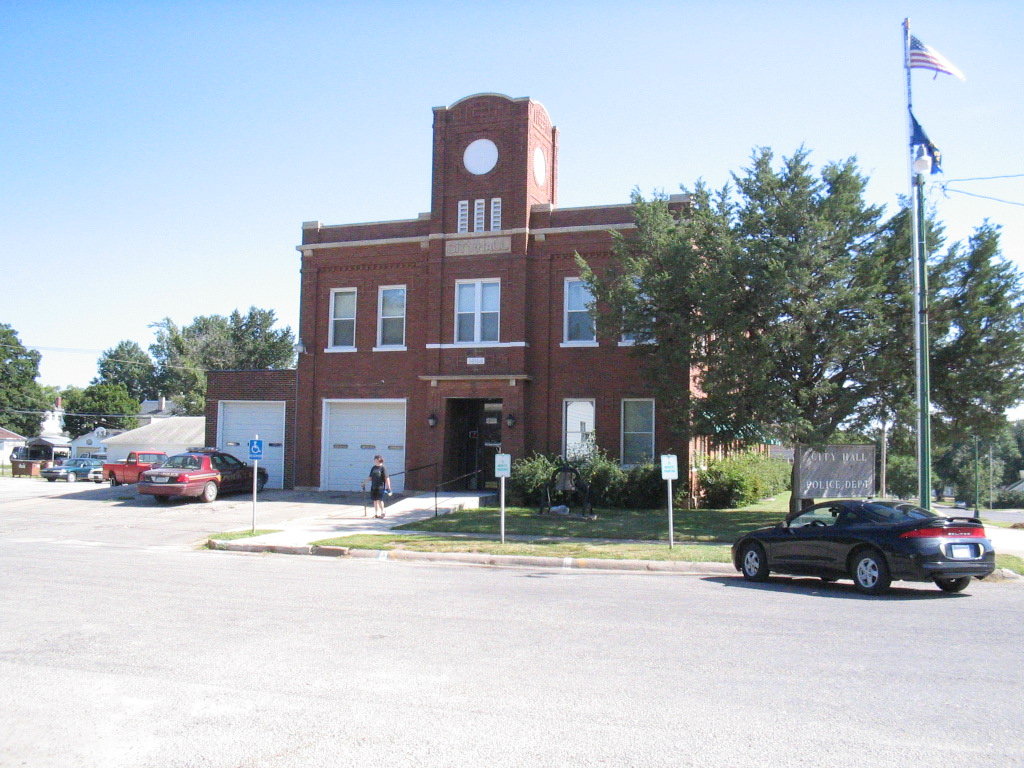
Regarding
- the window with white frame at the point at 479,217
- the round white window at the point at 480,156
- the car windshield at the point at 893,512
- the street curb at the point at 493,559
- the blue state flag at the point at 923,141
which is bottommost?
the street curb at the point at 493,559

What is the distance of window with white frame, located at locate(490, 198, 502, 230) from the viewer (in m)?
26.5

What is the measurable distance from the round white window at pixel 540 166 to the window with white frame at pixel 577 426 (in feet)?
24.1

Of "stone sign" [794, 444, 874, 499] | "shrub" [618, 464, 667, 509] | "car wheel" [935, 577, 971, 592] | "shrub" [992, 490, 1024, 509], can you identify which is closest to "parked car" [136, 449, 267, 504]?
"shrub" [618, 464, 667, 509]

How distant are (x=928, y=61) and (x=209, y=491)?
21.1 meters

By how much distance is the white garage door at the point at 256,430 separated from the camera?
28.9 metres

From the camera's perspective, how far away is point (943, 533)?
11625mm

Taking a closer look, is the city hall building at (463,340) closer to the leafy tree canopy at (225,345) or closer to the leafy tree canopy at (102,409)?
the leafy tree canopy at (225,345)

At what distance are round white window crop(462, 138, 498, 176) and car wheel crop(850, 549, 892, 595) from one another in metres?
18.0

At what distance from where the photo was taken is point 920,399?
15.6 metres

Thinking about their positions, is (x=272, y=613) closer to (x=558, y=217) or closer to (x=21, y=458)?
(x=558, y=217)

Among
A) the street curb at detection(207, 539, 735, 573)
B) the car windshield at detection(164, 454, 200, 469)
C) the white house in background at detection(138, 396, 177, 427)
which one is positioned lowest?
the street curb at detection(207, 539, 735, 573)

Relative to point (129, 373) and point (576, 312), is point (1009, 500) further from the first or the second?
point (129, 373)

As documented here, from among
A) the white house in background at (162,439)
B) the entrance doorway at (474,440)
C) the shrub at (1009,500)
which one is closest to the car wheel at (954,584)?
the entrance doorway at (474,440)

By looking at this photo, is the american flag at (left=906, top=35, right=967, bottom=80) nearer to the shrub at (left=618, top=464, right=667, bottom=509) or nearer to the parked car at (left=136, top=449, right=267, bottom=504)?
the shrub at (left=618, top=464, right=667, bottom=509)
